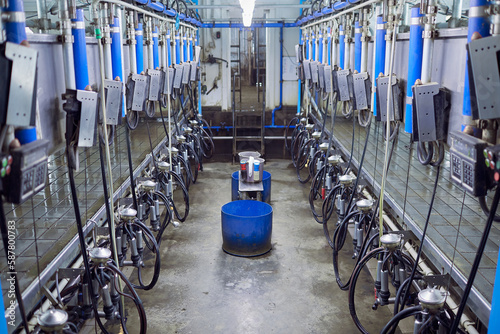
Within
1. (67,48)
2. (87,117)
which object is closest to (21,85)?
(87,117)

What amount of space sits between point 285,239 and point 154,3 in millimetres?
3122

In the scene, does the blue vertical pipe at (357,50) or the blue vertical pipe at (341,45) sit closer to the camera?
the blue vertical pipe at (357,50)

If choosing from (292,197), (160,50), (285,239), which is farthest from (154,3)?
(292,197)

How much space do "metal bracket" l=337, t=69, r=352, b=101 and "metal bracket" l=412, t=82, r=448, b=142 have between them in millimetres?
2102

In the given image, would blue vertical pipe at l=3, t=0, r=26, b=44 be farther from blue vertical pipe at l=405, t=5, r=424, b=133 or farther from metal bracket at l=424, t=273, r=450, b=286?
metal bracket at l=424, t=273, r=450, b=286

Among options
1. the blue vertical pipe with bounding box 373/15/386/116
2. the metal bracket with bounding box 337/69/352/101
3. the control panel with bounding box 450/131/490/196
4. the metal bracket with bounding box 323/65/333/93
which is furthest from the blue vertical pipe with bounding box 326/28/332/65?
the control panel with bounding box 450/131/490/196

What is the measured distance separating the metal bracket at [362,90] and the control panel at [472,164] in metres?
2.18

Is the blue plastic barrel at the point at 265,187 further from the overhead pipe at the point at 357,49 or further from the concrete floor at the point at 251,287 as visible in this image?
the overhead pipe at the point at 357,49

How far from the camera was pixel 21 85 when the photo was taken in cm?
188

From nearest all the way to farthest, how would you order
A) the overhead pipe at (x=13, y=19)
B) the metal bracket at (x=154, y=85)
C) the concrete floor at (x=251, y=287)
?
the overhead pipe at (x=13, y=19) → the concrete floor at (x=251, y=287) → the metal bracket at (x=154, y=85)

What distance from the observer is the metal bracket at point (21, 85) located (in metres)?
1.82

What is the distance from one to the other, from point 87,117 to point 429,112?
76.9 inches

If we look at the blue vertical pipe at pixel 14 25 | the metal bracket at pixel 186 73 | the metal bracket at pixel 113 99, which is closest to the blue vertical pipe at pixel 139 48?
the metal bracket at pixel 113 99

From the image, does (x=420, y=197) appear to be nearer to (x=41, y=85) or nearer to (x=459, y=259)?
(x=459, y=259)
